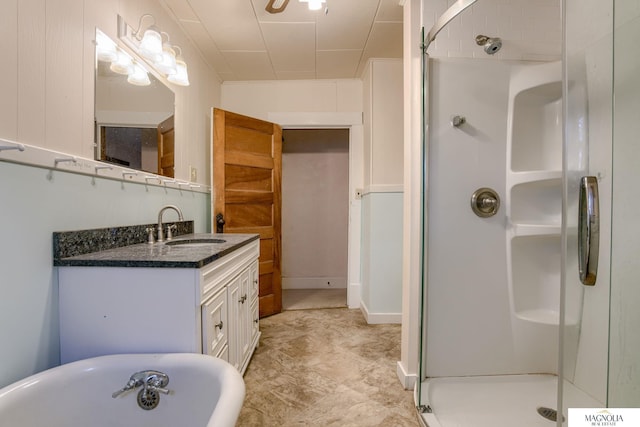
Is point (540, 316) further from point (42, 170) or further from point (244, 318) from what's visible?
point (42, 170)

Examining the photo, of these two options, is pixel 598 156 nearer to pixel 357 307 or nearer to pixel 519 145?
pixel 519 145

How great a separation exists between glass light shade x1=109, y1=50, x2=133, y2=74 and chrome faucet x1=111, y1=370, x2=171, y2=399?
1.38 m

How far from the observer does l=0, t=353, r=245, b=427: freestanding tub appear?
0.84 metres

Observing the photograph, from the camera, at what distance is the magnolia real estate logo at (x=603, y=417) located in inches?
36.7

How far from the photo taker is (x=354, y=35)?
222 cm

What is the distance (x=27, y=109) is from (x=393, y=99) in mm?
2437

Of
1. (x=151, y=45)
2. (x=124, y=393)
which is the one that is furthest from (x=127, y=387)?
(x=151, y=45)

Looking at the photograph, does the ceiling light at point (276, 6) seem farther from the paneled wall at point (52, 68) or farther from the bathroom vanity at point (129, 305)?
the bathroom vanity at point (129, 305)

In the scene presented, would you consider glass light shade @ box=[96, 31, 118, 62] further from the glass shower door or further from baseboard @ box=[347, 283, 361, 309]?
baseboard @ box=[347, 283, 361, 309]

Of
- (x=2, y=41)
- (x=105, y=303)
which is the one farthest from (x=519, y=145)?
(x=2, y=41)

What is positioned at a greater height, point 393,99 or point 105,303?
point 393,99

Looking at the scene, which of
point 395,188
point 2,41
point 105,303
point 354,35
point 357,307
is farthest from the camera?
point 357,307

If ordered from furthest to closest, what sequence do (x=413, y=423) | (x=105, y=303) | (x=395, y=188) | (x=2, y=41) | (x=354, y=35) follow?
1. (x=395, y=188)
2. (x=354, y=35)
3. (x=413, y=423)
4. (x=105, y=303)
5. (x=2, y=41)

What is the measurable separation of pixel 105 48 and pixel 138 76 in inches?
9.8
